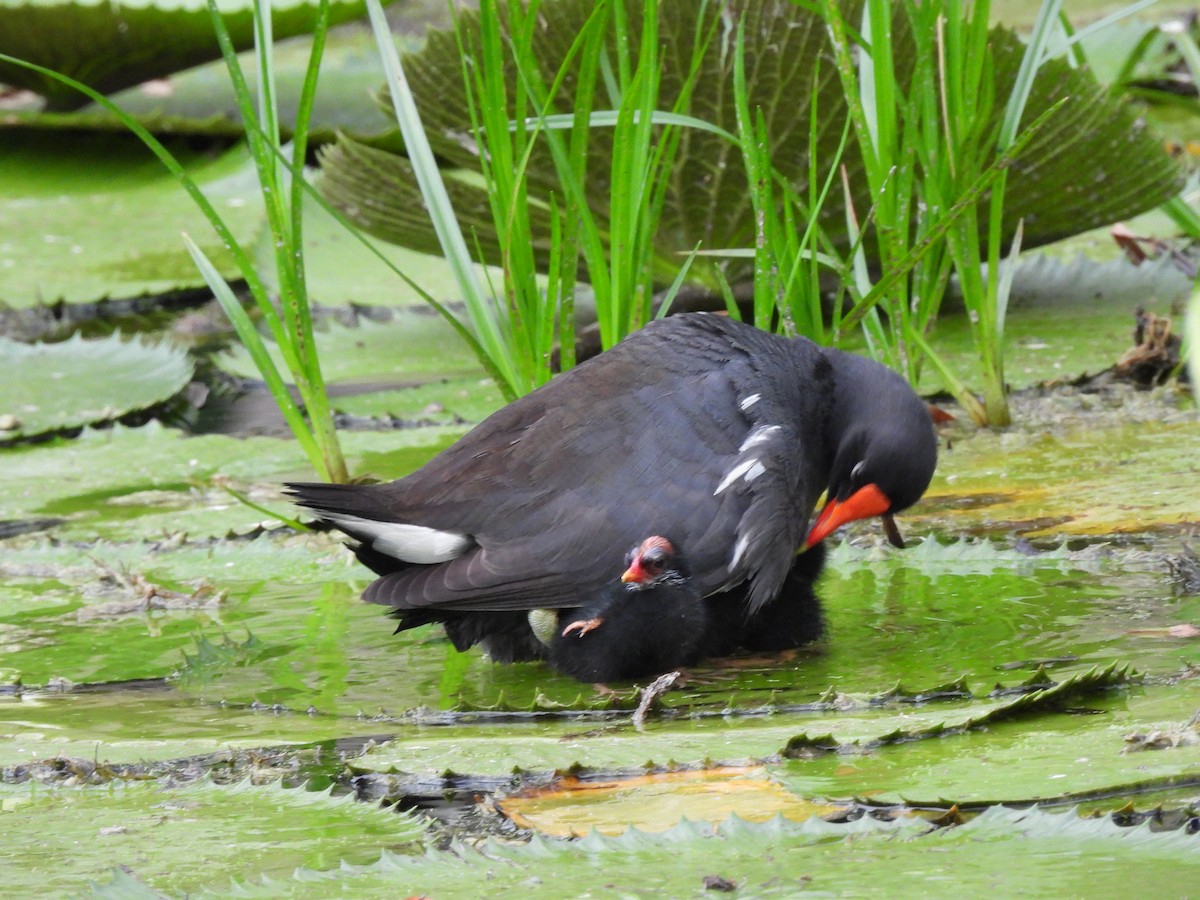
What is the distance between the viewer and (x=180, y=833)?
4.80 ft

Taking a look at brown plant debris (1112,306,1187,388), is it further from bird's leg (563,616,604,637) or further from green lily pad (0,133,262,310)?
green lily pad (0,133,262,310)

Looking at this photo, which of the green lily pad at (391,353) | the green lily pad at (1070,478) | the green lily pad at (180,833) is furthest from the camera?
the green lily pad at (391,353)

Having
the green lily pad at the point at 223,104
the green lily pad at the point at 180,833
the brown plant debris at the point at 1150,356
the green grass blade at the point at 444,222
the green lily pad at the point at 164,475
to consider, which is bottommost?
the green lily pad at the point at 164,475

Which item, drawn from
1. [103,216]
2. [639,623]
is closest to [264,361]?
[639,623]

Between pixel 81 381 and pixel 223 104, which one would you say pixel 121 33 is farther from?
pixel 81 381

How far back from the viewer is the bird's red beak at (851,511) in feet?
7.18

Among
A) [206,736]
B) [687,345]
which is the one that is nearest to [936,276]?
[687,345]

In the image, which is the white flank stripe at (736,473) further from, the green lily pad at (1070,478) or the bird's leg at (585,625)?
the green lily pad at (1070,478)

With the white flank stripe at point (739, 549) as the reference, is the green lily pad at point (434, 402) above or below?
below

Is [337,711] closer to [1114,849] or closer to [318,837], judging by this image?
[318,837]

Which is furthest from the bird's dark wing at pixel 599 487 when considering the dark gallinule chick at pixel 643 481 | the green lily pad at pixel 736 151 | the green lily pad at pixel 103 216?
the green lily pad at pixel 103 216

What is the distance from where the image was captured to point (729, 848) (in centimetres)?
125

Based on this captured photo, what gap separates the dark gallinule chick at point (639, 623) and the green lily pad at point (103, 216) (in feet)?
10.1

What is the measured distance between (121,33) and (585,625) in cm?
463
